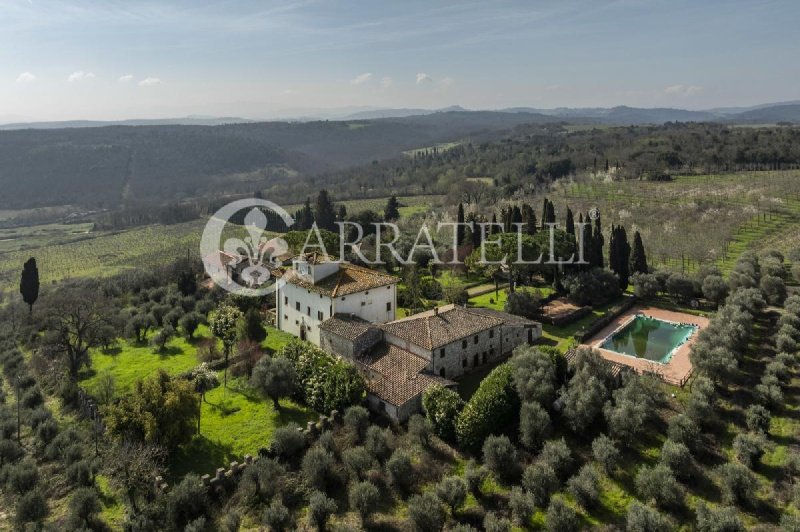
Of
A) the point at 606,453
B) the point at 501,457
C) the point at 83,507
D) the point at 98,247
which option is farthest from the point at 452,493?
the point at 98,247

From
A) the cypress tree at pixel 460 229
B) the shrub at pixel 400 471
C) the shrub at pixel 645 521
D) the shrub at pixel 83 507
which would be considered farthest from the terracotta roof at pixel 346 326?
the cypress tree at pixel 460 229

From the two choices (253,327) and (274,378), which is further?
(253,327)

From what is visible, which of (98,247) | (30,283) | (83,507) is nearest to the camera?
(83,507)

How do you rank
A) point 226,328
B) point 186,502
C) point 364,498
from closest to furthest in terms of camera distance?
1. point 364,498
2. point 186,502
3. point 226,328

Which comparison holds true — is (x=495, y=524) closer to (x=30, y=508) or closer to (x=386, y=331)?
(x=386, y=331)

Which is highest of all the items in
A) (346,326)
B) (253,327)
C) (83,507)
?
(346,326)

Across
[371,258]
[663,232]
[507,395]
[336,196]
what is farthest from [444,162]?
[507,395]

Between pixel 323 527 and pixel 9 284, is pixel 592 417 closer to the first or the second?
pixel 323 527

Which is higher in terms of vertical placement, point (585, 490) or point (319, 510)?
point (585, 490)
